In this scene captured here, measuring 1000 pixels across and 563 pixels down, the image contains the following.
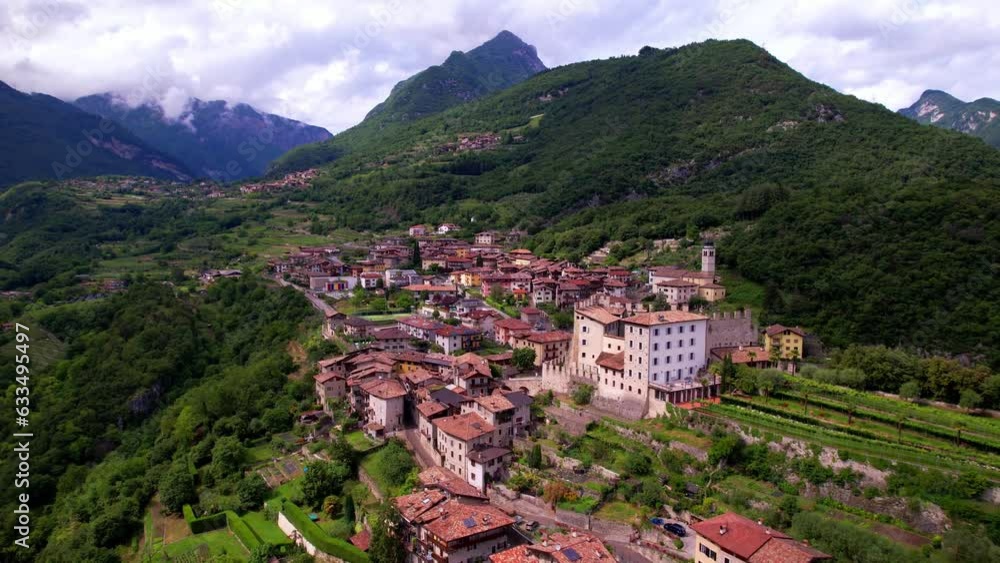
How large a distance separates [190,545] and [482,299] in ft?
112

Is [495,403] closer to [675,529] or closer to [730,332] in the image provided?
[675,529]

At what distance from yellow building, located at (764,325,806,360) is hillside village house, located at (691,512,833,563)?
21340mm

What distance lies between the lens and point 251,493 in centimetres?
3650

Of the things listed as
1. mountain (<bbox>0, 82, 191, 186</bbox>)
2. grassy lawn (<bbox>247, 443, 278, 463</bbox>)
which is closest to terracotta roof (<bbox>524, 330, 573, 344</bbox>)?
grassy lawn (<bbox>247, 443, 278, 463</bbox>)

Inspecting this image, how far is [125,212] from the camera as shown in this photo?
387 ft

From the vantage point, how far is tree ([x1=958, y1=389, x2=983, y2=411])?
33.4 meters

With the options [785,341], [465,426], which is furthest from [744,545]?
[785,341]

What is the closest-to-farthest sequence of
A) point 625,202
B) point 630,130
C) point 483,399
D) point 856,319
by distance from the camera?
point 483,399, point 856,319, point 625,202, point 630,130

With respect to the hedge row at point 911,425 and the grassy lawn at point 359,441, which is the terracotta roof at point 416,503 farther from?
the hedge row at point 911,425

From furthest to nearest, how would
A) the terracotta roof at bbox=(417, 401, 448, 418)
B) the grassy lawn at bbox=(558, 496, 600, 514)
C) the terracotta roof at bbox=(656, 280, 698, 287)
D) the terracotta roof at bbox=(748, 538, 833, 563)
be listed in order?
the terracotta roof at bbox=(656, 280, 698, 287), the terracotta roof at bbox=(417, 401, 448, 418), the grassy lawn at bbox=(558, 496, 600, 514), the terracotta roof at bbox=(748, 538, 833, 563)

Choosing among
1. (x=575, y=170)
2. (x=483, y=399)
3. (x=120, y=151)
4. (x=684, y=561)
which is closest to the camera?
(x=684, y=561)

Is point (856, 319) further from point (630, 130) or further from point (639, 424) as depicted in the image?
point (630, 130)

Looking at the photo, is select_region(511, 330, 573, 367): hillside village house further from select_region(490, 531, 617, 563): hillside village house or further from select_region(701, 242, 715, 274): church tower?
select_region(490, 531, 617, 563): hillside village house

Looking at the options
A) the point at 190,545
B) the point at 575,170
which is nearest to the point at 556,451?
the point at 190,545
